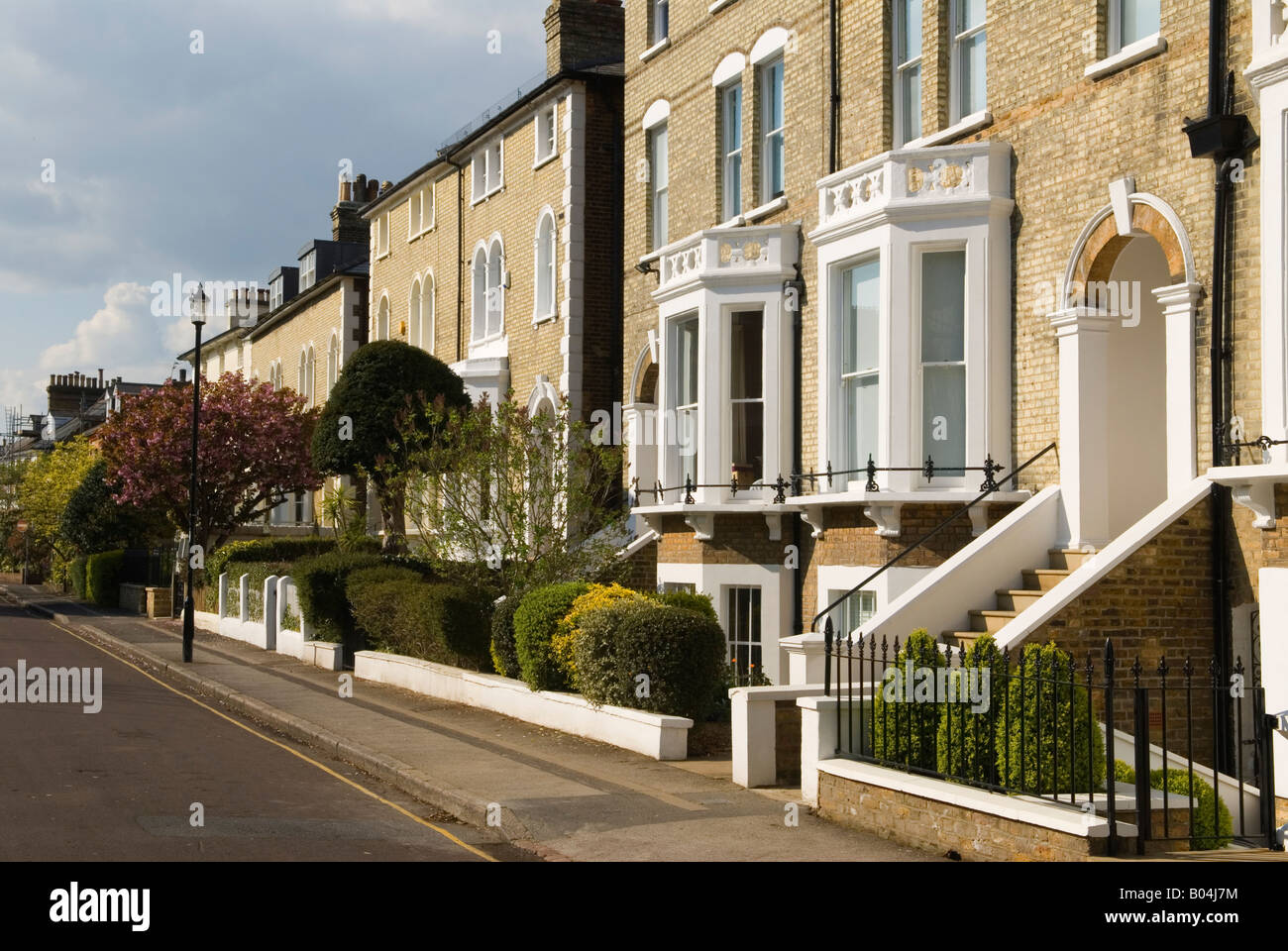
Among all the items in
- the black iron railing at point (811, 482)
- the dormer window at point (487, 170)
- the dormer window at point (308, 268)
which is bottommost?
the black iron railing at point (811, 482)

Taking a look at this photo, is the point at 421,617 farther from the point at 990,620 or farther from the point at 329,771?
the point at 990,620

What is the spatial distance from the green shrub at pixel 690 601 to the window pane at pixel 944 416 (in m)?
3.27

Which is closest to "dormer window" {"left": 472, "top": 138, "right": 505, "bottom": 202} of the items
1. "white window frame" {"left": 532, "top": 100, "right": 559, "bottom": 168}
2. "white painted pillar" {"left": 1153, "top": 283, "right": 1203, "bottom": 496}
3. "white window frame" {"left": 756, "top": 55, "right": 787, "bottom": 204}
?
"white window frame" {"left": 532, "top": 100, "right": 559, "bottom": 168}

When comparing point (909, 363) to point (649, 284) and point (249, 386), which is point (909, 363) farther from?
point (249, 386)

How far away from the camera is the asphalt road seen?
949 cm

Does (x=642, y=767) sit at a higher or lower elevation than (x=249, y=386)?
lower

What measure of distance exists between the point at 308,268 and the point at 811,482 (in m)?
39.2

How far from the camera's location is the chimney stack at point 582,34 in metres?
27.8

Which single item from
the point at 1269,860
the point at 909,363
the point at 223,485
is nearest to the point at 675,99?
the point at 909,363

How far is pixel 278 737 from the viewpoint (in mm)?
16125

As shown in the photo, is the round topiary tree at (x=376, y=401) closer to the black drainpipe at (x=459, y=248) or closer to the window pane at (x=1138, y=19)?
the black drainpipe at (x=459, y=248)

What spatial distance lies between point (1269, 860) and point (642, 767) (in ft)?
19.5

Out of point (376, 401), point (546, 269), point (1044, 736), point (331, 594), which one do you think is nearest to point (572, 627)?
point (1044, 736)

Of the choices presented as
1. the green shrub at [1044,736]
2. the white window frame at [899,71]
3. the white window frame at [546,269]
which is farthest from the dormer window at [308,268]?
the green shrub at [1044,736]
